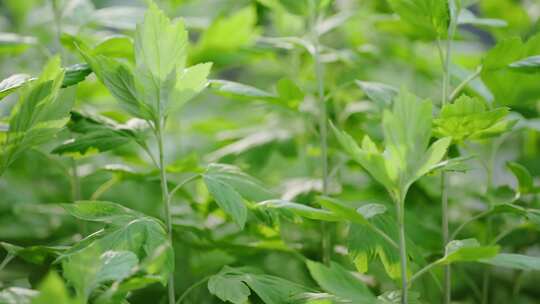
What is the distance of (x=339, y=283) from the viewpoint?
604 millimetres

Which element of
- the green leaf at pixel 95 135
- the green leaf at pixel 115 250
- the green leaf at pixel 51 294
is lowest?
the green leaf at pixel 115 250

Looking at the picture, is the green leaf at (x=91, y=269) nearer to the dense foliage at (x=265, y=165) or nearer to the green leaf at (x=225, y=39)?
the dense foliage at (x=265, y=165)

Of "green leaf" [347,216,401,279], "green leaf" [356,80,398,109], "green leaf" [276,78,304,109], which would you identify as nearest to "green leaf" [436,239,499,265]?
"green leaf" [347,216,401,279]

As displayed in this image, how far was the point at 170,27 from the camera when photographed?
604 mm

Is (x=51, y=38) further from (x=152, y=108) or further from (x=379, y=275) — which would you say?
(x=379, y=275)

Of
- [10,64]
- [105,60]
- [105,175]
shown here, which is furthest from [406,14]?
[10,64]

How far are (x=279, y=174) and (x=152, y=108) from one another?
69 centimetres

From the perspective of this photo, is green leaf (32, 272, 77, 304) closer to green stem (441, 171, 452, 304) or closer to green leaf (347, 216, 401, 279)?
green leaf (347, 216, 401, 279)

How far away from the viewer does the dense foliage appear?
597 mm

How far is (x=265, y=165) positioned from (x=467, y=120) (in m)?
0.41

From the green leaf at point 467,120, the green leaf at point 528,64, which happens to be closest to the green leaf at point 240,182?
the green leaf at point 467,120

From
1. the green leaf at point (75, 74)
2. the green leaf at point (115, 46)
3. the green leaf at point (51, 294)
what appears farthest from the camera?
the green leaf at point (115, 46)

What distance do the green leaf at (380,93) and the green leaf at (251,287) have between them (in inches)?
9.0

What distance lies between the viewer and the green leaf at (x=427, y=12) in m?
0.70
